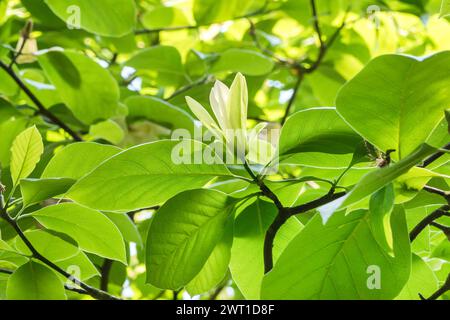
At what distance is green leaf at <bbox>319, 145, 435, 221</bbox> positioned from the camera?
1.52 feet

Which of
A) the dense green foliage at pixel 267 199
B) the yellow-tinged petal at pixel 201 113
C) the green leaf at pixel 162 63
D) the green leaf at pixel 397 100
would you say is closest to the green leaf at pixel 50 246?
the dense green foliage at pixel 267 199

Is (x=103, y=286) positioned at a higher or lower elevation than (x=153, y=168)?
lower

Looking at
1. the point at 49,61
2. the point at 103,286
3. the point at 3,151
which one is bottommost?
the point at 103,286

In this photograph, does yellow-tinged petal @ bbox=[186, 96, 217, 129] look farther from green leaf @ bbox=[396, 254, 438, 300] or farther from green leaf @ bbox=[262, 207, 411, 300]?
green leaf @ bbox=[396, 254, 438, 300]

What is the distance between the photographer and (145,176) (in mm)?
605

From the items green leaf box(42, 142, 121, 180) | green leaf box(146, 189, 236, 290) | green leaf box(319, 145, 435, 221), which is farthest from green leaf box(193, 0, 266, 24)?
green leaf box(319, 145, 435, 221)

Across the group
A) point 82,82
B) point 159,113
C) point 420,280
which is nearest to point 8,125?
point 82,82

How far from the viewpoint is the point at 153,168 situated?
0.60 meters

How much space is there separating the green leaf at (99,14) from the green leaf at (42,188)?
1.85ft

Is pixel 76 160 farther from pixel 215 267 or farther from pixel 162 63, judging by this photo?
pixel 162 63

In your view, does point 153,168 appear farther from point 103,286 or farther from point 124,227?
point 103,286

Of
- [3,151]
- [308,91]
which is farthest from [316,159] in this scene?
[308,91]

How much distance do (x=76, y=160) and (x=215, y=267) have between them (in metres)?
0.19
